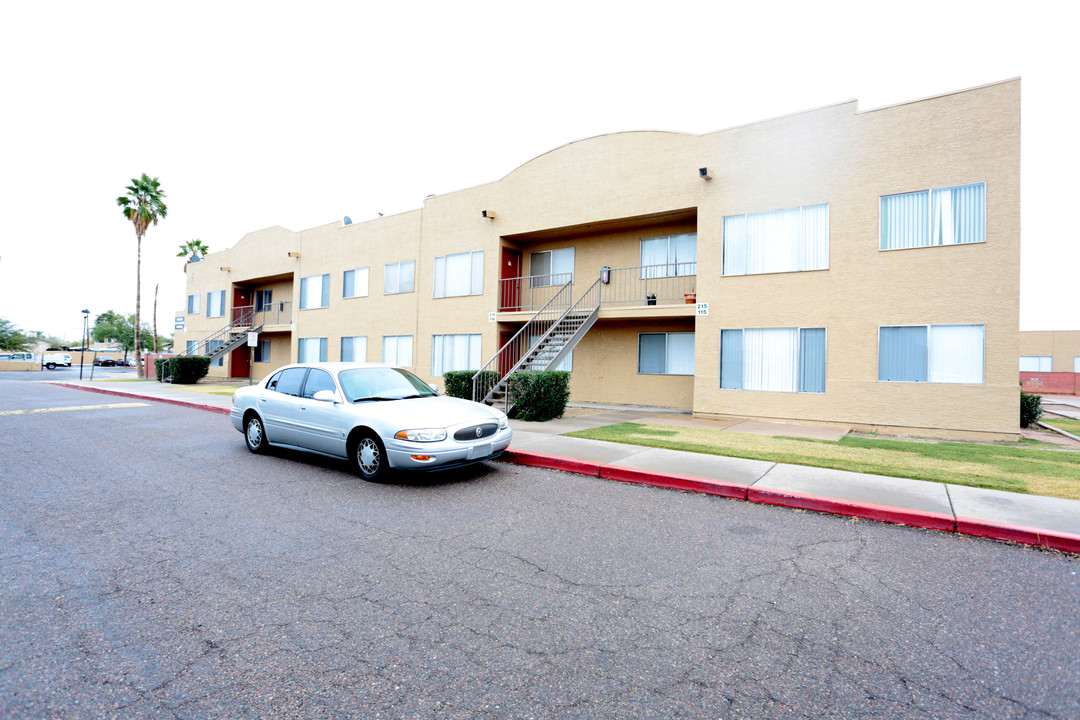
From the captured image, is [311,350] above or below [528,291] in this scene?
below

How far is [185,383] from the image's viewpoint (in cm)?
2503

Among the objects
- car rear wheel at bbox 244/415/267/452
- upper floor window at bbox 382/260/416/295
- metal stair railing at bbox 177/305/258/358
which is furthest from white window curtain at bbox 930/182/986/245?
metal stair railing at bbox 177/305/258/358

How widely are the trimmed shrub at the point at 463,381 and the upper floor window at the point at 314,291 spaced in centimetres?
1311

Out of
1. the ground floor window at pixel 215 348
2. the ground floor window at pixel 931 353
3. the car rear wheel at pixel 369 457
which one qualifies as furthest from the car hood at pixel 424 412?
→ the ground floor window at pixel 215 348

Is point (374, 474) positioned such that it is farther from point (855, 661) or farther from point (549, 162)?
point (549, 162)

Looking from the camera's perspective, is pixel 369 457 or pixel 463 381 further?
pixel 463 381

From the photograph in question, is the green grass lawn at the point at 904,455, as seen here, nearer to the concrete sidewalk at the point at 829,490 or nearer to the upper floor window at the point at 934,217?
the concrete sidewalk at the point at 829,490

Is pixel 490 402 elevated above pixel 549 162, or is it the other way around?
pixel 549 162

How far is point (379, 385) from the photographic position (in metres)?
7.68

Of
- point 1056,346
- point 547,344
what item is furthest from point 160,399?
point 1056,346

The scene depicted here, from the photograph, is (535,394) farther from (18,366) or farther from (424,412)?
(18,366)

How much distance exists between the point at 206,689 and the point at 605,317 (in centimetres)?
1425

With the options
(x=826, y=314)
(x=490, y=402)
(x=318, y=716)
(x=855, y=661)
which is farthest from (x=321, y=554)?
(x=826, y=314)

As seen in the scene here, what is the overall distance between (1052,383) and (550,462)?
4555 cm
